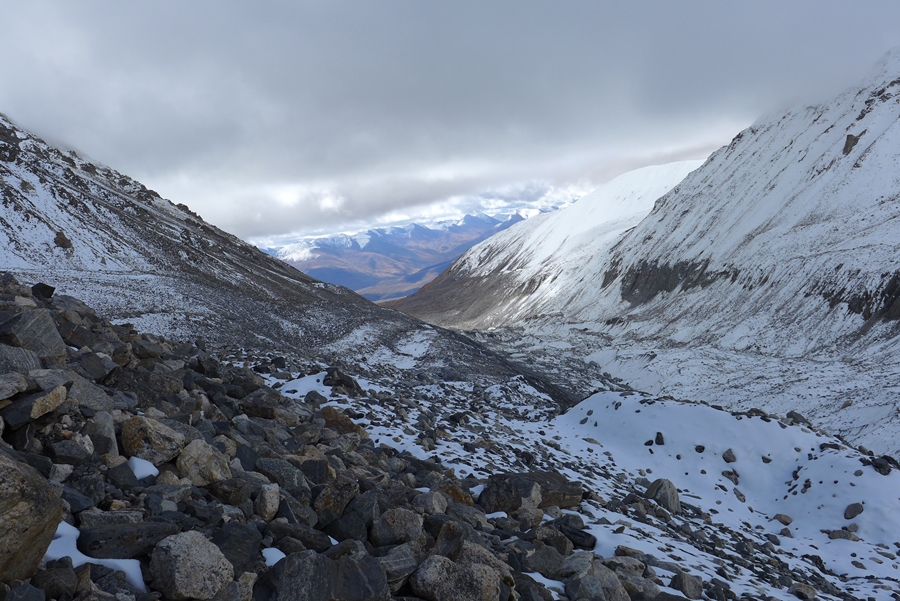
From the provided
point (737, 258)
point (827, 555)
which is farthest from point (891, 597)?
point (737, 258)

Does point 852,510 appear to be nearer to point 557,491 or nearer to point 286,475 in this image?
point 557,491

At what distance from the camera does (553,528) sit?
7879 millimetres

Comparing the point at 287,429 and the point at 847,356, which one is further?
the point at 847,356

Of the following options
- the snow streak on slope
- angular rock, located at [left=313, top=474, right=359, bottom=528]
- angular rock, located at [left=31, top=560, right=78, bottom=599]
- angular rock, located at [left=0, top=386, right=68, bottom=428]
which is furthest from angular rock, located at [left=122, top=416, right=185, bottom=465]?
the snow streak on slope

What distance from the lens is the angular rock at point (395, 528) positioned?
19.2ft

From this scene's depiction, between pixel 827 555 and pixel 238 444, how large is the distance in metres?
12.0

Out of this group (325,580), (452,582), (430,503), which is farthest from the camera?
(430,503)

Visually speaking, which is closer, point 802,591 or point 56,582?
point 56,582

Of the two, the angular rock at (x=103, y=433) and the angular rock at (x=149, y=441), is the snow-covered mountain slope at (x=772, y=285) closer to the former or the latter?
the angular rock at (x=149, y=441)

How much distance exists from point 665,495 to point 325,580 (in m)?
9.84

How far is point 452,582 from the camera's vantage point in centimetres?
516

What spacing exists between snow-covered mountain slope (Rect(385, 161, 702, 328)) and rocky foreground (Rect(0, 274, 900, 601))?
3720 inches

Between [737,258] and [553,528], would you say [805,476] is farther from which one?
[737,258]

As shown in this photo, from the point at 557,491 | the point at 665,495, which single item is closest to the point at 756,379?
the point at 665,495
